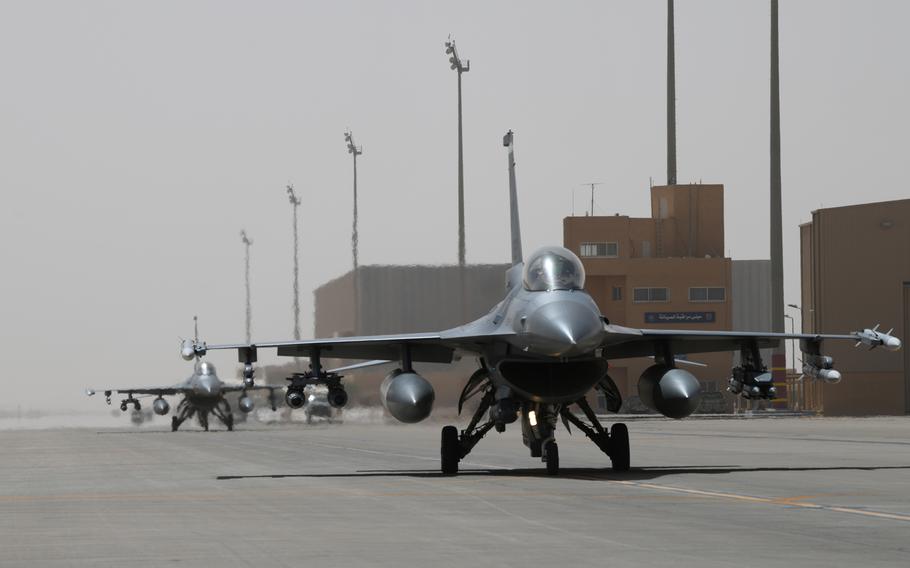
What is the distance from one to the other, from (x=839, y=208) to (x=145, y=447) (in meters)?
48.0

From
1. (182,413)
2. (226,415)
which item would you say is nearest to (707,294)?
(226,415)

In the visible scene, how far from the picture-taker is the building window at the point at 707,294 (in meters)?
95.8

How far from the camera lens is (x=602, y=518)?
52.1ft

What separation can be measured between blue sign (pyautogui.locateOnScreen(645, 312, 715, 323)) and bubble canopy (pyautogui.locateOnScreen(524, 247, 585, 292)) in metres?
72.4

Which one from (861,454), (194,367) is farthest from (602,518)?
(194,367)

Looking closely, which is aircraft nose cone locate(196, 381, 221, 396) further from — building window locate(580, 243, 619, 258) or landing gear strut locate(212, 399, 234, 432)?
building window locate(580, 243, 619, 258)

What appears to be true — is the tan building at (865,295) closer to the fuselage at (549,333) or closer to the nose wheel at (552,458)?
the nose wheel at (552,458)

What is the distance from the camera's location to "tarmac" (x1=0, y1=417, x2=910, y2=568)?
1243cm

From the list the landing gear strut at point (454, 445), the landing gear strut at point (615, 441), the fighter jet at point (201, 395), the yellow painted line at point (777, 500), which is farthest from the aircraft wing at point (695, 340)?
the fighter jet at point (201, 395)

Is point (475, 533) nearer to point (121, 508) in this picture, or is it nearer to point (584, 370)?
point (121, 508)

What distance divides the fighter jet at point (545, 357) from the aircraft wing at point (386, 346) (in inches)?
1.2

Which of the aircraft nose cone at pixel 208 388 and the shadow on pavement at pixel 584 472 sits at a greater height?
the aircraft nose cone at pixel 208 388

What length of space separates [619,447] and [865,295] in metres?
57.8

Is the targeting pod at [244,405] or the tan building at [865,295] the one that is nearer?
the targeting pod at [244,405]
